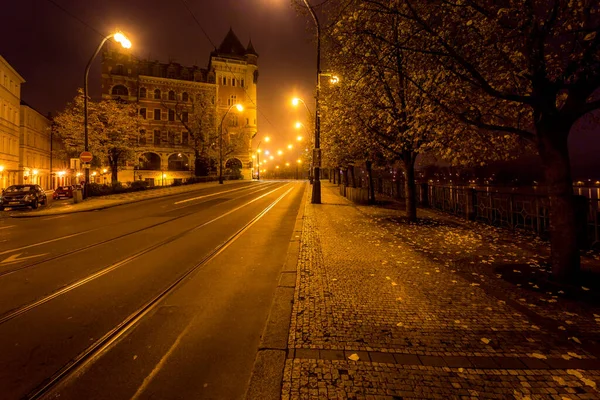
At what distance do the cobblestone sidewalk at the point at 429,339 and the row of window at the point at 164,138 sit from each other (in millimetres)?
59985

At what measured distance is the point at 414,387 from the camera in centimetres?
289

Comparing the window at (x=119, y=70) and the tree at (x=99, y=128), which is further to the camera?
the window at (x=119, y=70)

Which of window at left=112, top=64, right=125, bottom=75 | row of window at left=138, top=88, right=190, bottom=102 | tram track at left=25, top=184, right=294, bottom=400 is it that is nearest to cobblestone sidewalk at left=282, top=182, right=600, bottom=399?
tram track at left=25, top=184, right=294, bottom=400

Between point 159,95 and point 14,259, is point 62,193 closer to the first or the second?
point 159,95

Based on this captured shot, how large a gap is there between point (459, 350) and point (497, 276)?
3.29m

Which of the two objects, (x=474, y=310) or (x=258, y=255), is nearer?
(x=474, y=310)

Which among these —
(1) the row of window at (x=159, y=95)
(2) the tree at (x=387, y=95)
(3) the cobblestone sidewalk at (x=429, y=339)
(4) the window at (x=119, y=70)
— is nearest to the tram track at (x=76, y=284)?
(3) the cobblestone sidewalk at (x=429, y=339)

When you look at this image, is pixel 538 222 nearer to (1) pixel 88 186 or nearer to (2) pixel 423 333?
(2) pixel 423 333

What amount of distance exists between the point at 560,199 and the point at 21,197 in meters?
27.1

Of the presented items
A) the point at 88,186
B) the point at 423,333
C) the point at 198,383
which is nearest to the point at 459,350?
the point at 423,333

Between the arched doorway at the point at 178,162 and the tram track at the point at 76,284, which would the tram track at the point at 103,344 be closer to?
the tram track at the point at 76,284

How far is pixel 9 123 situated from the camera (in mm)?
42469

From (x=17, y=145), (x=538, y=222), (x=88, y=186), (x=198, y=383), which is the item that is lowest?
(x=198, y=383)

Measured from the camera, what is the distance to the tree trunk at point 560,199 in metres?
5.61
